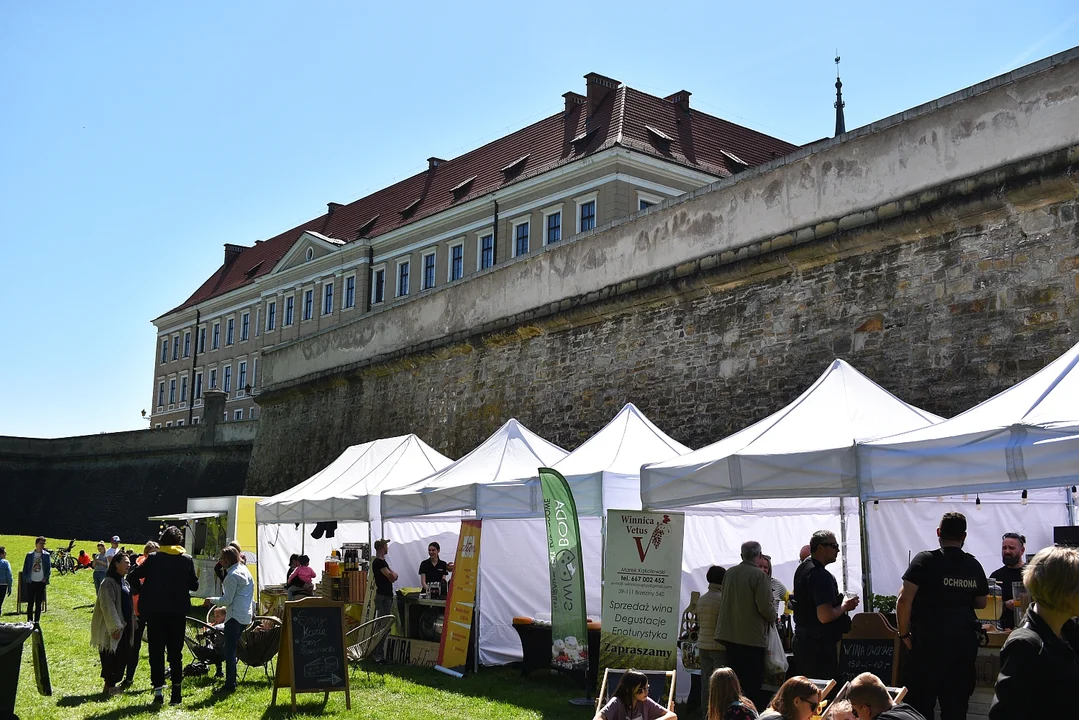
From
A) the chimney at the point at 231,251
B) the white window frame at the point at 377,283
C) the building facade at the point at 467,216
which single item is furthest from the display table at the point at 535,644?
the chimney at the point at 231,251

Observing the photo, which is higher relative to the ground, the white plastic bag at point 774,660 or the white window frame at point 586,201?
the white window frame at point 586,201

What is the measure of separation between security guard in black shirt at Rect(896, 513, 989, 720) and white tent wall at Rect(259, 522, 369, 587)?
40.9 feet

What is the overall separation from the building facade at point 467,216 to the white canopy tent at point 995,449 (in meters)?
12.3

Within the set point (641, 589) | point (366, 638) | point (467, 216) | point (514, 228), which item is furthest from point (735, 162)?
point (641, 589)

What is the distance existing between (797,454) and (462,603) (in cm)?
482

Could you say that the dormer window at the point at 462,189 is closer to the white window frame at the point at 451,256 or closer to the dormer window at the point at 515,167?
the white window frame at the point at 451,256

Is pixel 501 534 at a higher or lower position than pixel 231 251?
lower

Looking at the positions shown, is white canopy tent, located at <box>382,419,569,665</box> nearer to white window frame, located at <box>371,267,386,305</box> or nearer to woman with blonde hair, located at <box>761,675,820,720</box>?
woman with blonde hair, located at <box>761,675,820,720</box>

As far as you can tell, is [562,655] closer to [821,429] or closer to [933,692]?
[821,429]

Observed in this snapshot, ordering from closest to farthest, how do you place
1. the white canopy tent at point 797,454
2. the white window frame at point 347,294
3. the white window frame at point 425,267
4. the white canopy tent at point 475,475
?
the white canopy tent at point 797,454 < the white canopy tent at point 475,475 < the white window frame at point 425,267 < the white window frame at point 347,294

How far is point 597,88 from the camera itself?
125 feet

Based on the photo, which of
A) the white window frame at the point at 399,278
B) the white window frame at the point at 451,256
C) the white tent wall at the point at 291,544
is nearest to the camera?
the white tent wall at the point at 291,544

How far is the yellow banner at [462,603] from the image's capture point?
1119cm

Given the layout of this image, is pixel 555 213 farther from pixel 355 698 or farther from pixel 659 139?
pixel 355 698
